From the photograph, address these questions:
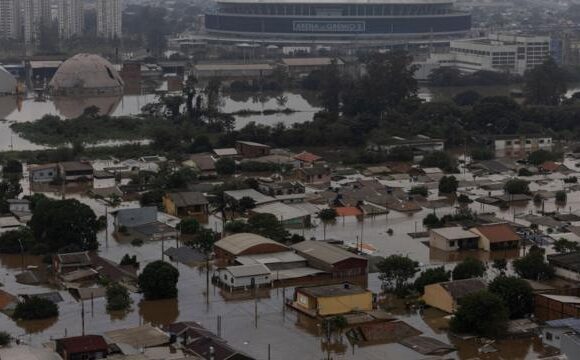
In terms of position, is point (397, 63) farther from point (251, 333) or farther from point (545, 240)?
point (251, 333)

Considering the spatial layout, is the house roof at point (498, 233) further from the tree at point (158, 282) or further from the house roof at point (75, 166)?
the house roof at point (75, 166)

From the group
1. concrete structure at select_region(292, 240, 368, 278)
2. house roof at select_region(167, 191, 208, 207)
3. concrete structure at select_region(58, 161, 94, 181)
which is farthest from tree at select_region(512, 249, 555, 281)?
concrete structure at select_region(58, 161, 94, 181)

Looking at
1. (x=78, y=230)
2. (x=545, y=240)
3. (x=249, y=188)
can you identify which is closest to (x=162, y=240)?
(x=78, y=230)

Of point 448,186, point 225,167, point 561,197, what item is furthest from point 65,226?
point 561,197

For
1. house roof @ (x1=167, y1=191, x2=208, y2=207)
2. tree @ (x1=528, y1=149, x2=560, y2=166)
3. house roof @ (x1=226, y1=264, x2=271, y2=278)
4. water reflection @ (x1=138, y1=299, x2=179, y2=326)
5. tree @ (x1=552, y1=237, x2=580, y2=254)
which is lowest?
water reflection @ (x1=138, y1=299, x2=179, y2=326)

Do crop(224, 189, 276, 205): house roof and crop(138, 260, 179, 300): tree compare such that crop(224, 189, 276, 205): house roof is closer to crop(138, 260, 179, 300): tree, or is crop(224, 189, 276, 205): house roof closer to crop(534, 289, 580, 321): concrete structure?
crop(138, 260, 179, 300): tree

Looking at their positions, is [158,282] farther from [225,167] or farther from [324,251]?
[225,167]
